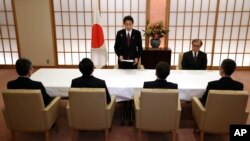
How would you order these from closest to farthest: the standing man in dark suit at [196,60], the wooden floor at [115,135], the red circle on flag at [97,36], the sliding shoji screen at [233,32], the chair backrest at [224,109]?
the chair backrest at [224,109] → the wooden floor at [115,135] → the standing man in dark suit at [196,60] → the red circle on flag at [97,36] → the sliding shoji screen at [233,32]

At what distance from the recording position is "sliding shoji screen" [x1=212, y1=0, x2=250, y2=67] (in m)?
4.92

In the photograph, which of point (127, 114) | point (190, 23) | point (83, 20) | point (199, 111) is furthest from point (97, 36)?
point (199, 111)

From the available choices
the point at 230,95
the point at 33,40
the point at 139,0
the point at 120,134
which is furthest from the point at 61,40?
the point at 230,95

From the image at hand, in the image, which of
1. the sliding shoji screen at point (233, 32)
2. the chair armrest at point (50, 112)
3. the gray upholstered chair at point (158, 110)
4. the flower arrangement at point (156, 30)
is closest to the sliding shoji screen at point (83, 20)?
the flower arrangement at point (156, 30)

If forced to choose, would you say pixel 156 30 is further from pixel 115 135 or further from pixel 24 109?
pixel 24 109

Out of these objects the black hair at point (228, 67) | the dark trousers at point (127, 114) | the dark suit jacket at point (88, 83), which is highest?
the black hair at point (228, 67)

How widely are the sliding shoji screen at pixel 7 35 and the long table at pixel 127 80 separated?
247 cm

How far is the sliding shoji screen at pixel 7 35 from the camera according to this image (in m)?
4.99

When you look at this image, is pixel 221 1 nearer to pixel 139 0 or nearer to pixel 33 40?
pixel 139 0

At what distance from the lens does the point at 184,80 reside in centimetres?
286

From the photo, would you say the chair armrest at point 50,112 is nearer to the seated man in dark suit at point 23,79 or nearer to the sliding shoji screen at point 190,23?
the seated man in dark suit at point 23,79

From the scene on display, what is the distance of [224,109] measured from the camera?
2.21 m

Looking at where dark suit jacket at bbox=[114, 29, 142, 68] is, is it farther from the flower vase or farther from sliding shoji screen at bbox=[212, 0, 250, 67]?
sliding shoji screen at bbox=[212, 0, 250, 67]

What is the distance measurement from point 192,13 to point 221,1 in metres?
0.62
